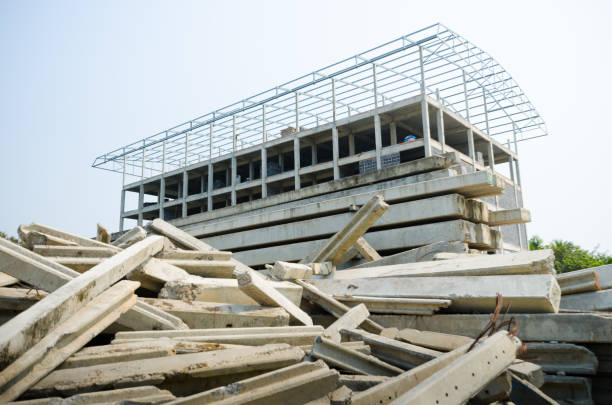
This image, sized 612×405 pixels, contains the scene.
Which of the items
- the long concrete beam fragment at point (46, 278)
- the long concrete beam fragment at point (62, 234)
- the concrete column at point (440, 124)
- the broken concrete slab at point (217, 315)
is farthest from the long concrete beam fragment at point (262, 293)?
the concrete column at point (440, 124)

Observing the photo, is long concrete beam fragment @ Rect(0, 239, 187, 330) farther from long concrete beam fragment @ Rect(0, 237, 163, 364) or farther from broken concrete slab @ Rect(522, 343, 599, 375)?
broken concrete slab @ Rect(522, 343, 599, 375)

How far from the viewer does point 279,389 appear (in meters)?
2.16

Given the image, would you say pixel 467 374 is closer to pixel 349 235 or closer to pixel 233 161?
pixel 349 235

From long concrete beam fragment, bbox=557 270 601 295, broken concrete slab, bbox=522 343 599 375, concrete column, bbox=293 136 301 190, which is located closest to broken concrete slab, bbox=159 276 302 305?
broken concrete slab, bbox=522 343 599 375

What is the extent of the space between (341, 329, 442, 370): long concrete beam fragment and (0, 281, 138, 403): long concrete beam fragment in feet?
6.08

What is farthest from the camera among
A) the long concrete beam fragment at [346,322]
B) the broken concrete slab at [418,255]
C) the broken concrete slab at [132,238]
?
the broken concrete slab at [418,255]

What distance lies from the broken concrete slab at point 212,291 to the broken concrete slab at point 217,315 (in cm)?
24

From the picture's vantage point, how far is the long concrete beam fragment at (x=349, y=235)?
6398mm

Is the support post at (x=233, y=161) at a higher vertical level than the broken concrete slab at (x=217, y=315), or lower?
higher

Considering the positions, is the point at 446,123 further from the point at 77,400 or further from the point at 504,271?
the point at 77,400

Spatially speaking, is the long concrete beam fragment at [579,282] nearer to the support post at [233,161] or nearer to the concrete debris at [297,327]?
the concrete debris at [297,327]

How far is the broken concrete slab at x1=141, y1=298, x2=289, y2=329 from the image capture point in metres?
3.71

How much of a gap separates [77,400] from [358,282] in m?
3.70

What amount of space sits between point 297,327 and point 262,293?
531 mm
